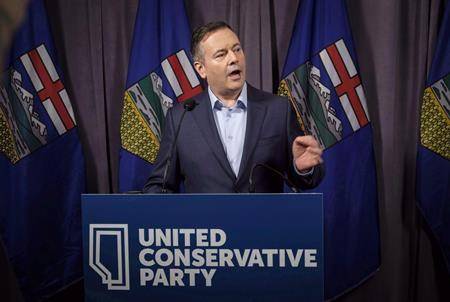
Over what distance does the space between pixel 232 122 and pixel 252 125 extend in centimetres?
14

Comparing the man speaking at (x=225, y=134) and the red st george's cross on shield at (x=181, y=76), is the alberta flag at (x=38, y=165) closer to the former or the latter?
the red st george's cross on shield at (x=181, y=76)

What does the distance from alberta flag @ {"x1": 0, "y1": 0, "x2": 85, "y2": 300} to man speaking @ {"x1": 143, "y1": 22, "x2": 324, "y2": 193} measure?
117cm

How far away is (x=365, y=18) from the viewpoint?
3.07 meters

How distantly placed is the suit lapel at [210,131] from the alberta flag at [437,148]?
59.0 inches

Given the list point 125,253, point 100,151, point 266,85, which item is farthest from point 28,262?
point 125,253

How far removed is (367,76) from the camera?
309 centimetres

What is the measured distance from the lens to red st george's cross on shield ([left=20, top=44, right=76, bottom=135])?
9.75 ft

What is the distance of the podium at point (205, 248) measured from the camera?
1.27 meters

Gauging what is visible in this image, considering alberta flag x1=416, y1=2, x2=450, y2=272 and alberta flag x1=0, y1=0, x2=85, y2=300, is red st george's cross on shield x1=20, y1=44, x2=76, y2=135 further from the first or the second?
alberta flag x1=416, y1=2, x2=450, y2=272

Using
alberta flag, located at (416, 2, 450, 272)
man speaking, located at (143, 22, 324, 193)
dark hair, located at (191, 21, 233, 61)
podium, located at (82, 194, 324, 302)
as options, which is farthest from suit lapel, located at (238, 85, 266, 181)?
alberta flag, located at (416, 2, 450, 272)

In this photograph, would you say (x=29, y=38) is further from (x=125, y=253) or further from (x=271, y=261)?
(x=271, y=261)

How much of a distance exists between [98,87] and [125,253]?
2037 millimetres

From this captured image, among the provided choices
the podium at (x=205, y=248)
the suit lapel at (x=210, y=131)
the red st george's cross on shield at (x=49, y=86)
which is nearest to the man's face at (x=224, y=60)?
the suit lapel at (x=210, y=131)

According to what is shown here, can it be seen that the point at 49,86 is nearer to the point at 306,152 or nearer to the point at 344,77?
the point at 344,77
